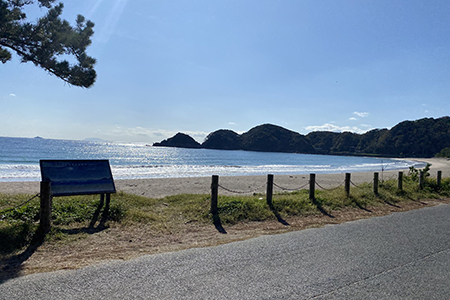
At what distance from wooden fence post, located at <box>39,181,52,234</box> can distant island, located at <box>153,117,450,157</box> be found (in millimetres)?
138128

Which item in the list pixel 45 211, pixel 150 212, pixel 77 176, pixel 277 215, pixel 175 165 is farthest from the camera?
pixel 175 165

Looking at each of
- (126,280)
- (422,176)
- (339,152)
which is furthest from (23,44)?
(339,152)

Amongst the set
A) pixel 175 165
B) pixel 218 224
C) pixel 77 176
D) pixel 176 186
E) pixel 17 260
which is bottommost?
pixel 175 165

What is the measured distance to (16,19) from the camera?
6863 mm

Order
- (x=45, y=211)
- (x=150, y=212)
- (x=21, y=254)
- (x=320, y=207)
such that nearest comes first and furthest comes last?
(x=21, y=254) → (x=45, y=211) → (x=150, y=212) → (x=320, y=207)

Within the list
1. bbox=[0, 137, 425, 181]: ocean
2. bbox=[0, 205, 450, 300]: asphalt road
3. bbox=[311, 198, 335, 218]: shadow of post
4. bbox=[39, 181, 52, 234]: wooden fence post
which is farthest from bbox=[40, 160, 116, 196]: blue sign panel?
bbox=[0, 137, 425, 181]: ocean

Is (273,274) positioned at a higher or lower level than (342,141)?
lower

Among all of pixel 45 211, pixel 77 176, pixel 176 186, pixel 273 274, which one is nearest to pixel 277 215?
pixel 273 274

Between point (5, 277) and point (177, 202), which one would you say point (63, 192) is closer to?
point (5, 277)

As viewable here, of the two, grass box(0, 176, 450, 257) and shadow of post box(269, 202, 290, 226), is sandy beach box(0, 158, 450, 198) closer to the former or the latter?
shadow of post box(269, 202, 290, 226)

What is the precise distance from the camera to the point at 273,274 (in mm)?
3951

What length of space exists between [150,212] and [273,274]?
4476 mm

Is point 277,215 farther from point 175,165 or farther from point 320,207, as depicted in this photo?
point 175,165

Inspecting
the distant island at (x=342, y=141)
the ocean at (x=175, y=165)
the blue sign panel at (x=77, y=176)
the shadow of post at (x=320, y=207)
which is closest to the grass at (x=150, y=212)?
the shadow of post at (x=320, y=207)
